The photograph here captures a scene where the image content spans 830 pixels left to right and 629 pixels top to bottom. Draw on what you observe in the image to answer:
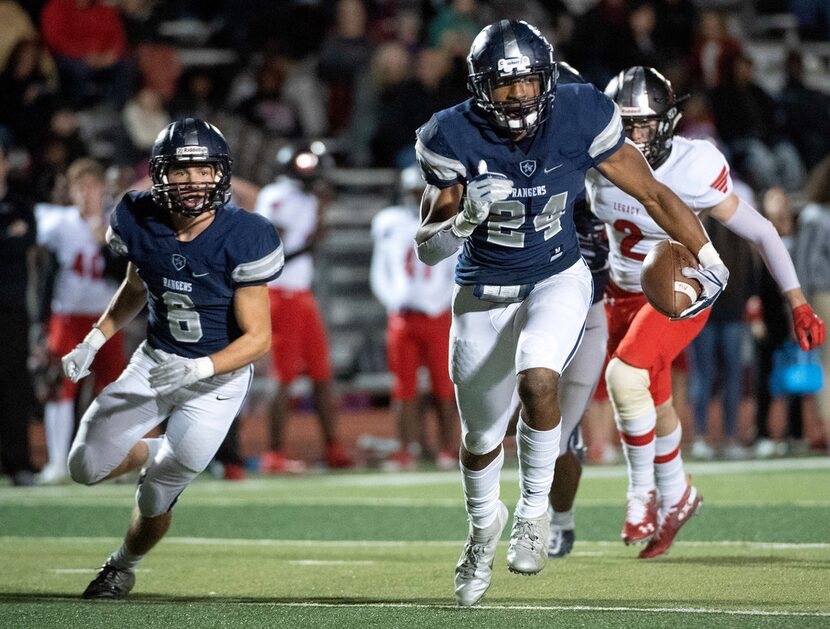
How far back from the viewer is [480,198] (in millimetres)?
4375

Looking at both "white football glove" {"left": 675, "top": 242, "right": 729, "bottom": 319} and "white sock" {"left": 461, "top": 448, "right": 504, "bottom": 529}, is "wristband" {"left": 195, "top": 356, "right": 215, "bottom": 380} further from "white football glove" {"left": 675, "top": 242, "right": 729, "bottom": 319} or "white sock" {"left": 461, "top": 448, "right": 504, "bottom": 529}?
"white football glove" {"left": 675, "top": 242, "right": 729, "bottom": 319}

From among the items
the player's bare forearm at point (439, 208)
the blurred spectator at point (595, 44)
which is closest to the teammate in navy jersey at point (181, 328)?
the player's bare forearm at point (439, 208)

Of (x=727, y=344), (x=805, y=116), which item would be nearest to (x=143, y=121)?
(x=727, y=344)

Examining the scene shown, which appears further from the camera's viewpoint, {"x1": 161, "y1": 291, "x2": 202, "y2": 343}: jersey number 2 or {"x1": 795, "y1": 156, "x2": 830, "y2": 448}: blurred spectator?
{"x1": 795, "y1": 156, "x2": 830, "y2": 448}: blurred spectator

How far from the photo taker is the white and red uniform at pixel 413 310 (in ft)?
32.0

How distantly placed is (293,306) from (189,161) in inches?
180

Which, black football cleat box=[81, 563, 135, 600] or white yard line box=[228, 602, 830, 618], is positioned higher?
white yard line box=[228, 602, 830, 618]

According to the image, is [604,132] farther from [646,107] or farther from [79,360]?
[79,360]

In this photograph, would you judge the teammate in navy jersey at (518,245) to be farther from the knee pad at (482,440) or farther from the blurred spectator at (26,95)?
the blurred spectator at (26,95)

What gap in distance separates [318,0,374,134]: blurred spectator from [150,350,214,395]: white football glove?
8.38m

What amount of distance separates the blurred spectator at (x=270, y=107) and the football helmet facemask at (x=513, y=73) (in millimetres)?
7832

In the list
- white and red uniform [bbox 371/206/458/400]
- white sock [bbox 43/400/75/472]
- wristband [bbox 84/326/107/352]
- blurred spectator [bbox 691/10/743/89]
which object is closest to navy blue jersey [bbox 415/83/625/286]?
wristband [bbox 84/326/107/352]

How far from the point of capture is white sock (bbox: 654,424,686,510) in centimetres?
589

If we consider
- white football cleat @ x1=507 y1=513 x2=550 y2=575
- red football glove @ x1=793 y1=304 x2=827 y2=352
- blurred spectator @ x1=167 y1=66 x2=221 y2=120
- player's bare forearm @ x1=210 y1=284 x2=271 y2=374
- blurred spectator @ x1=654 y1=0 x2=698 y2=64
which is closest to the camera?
white football cleat @ x1=507 y1=513 x2=550 y2=575
